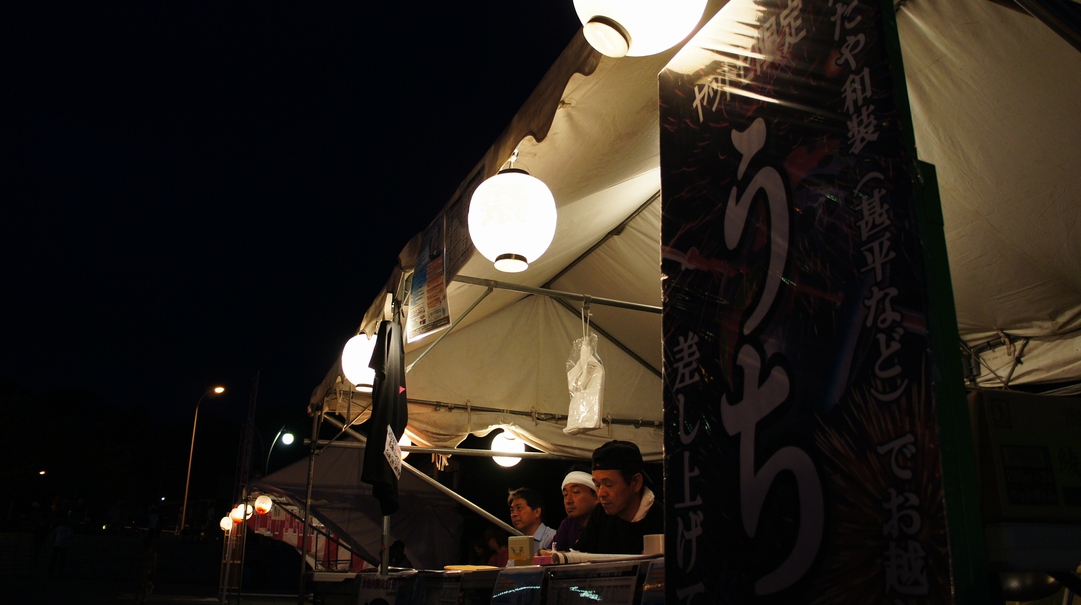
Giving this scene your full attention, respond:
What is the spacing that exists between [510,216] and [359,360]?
3.24 m

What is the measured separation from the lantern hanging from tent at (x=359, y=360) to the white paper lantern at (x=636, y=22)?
459cm

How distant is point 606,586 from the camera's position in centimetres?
253

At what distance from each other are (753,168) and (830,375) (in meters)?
0.62

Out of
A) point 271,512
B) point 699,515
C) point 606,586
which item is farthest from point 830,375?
point 271,512

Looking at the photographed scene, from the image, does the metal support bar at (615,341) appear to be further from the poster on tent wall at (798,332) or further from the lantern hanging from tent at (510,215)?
the poster on tent wall at (798,332)

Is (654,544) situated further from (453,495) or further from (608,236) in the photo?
(453,495)

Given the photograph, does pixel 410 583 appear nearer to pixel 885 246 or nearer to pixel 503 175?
pixel 503 175

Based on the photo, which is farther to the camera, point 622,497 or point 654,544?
point 622,497

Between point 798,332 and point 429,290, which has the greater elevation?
point 429,290

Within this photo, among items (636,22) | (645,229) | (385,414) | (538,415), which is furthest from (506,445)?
(636,22)

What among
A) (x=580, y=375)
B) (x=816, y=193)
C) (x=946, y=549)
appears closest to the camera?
(x=946, y=549)

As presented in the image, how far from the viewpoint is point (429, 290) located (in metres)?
4.59

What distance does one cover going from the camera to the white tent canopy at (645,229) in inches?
114

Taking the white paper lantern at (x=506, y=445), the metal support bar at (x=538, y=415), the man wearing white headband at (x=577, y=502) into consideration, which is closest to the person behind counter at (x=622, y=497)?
the man wearing white headband at (x=577, y=502)
